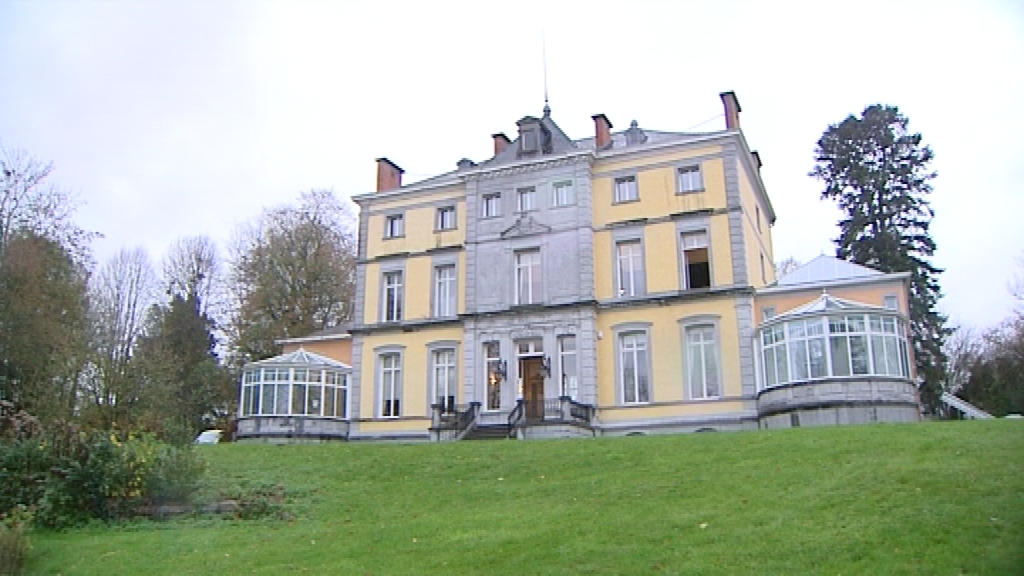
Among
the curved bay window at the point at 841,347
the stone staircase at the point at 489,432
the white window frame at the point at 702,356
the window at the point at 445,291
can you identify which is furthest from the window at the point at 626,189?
the stone staircase at the point at 489,432

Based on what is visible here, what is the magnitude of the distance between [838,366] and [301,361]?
18192 mm

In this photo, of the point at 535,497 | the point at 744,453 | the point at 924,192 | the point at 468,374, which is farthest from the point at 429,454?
the point at 924,192

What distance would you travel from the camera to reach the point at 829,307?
25.3 m

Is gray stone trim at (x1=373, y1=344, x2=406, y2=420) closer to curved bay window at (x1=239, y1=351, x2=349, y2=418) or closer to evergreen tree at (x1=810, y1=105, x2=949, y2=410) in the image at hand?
curved bay window at (x1=239, y1=351, x2=349, y2=418)

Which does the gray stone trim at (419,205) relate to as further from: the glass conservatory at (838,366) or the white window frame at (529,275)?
the glass conservatory at (838,366)

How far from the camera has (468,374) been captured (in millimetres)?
29953

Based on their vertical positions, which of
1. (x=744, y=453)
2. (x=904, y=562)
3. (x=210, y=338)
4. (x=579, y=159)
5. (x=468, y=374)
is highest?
(x=579, y=159)

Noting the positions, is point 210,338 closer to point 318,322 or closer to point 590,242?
point 318,322

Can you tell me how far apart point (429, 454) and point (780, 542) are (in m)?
10.6

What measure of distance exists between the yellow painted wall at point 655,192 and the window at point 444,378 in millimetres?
7069

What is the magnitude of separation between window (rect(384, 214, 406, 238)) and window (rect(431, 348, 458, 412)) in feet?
17.2

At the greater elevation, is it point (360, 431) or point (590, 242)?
point (590, 242)

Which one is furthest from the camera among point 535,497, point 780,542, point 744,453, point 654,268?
point 654,268

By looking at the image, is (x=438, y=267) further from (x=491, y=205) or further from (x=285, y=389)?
(x=285, y=389)
